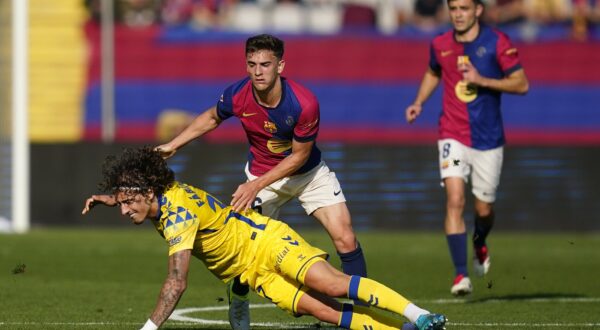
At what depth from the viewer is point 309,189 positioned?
29.9ft

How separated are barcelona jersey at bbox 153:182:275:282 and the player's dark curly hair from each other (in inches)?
3.7

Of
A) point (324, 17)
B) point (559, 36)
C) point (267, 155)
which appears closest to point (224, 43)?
point (324, 17)

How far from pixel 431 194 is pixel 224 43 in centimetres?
792

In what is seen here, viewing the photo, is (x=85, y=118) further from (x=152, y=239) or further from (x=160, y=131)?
(x=152, y=239)

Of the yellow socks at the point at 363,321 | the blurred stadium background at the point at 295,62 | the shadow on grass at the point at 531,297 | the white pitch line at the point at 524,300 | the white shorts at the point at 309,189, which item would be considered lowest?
the blurred stadium background at the point at 295,62

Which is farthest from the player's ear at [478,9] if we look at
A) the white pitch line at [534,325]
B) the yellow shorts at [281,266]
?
the yellow shorts at [281,266]

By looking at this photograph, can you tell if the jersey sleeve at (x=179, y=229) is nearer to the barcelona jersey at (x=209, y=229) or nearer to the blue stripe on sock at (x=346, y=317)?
the barcelona jersey at (x=209, y=229)

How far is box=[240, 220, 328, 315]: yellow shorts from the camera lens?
7551mm

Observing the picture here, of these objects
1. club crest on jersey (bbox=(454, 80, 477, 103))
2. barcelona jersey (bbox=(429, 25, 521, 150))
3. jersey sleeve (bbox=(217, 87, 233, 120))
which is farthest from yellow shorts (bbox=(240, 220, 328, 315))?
club crest on jersey (bbox=(454, 80, 477, 103))

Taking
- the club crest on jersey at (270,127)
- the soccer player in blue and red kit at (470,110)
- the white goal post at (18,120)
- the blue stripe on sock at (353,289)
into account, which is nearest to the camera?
the blue stripe on sock at (353,289)

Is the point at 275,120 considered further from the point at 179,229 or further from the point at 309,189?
the point at 179,229

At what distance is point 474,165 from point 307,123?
295cm

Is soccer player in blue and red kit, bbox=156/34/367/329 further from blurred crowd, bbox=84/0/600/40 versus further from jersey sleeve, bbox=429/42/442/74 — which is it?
blurred crowd, bbox=84/0/600/40

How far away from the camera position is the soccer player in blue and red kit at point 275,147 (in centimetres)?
828
